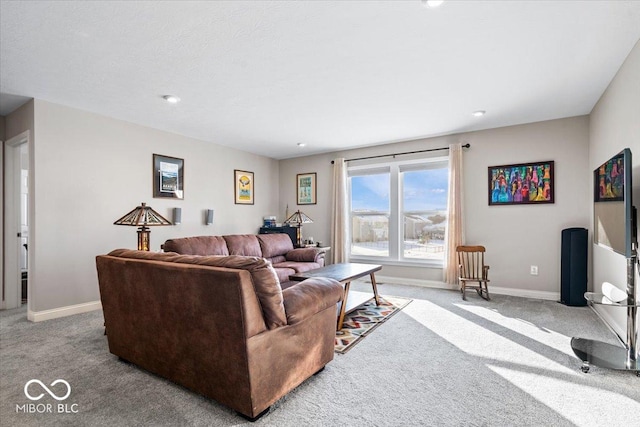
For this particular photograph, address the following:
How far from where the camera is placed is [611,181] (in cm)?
256

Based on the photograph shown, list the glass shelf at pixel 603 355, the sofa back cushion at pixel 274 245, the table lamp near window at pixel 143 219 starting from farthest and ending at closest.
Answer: the sofa back cushion at pixel 274 245 → the table lamp near window at pixel 143 219 → the glass shelf at pixel 603 355

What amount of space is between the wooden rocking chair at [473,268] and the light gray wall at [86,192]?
4.13 m

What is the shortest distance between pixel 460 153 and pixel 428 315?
2598mm

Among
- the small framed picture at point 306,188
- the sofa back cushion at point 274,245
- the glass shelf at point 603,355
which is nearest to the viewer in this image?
the glass shelf at point 603,355

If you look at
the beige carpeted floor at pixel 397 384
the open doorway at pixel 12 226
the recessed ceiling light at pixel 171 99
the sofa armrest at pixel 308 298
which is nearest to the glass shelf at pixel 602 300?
the beige carpeted floor at pixel 397 384

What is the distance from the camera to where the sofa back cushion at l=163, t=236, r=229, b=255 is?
386cm

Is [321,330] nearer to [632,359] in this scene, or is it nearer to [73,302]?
[632,359]

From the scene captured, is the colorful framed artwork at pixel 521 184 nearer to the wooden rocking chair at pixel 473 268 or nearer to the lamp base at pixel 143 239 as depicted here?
the wooden rocking chair at pixel 473 268

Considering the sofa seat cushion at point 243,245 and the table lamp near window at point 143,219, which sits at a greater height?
the table lamp near window at point 143,219

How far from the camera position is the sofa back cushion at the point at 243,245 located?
4555mm

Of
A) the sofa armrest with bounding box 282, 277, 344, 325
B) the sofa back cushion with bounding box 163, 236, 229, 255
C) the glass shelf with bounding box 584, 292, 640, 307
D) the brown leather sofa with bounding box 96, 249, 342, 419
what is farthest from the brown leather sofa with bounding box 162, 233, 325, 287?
the glass shelf with bounding box 584, 292, 640, 307

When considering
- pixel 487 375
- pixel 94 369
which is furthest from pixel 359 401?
pixel 94 369

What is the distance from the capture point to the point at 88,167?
A: 3.96 metres

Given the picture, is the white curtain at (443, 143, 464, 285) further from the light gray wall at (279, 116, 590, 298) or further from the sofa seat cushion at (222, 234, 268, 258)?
the sofa seat cushion at (222, 234, 268, 258)
